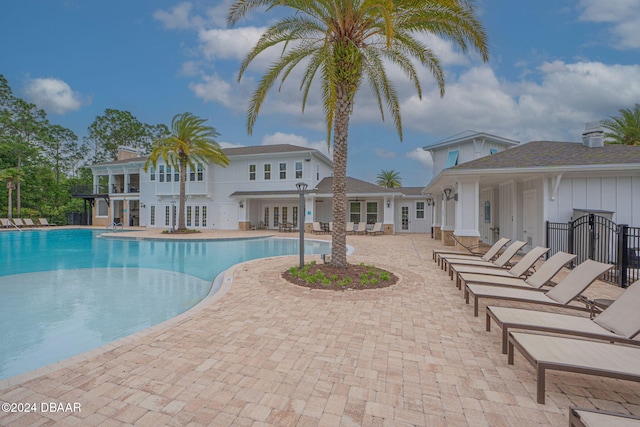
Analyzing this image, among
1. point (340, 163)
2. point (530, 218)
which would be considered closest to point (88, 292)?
point (340, 163)

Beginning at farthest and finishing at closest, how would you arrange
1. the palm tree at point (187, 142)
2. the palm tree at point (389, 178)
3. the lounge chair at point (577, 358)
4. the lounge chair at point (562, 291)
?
the palm tree at point (389, 178)
the palm tree at point (187, 142)
the lounge chair at point (562, 291)
the lounge chair at point (577, 358)

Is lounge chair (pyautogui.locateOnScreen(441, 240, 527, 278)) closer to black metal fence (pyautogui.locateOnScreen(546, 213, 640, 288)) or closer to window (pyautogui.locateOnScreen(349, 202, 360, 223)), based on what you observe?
black metal fence (pyautogui.locateOnScreen(546, 213, 640, 288))

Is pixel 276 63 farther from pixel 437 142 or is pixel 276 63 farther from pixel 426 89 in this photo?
pixel 437 142

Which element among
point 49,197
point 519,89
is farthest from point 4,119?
point 519,89

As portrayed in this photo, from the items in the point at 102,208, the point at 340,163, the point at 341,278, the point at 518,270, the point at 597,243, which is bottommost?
the point at 341,278

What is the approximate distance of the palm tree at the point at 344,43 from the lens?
6832 millimetres

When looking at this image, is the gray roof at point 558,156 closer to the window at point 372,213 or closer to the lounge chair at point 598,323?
the lounge chair at point 598,323

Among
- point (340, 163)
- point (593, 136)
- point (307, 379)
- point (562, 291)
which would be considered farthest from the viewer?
point (593, 136)

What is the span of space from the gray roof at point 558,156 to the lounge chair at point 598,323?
8.10 metres

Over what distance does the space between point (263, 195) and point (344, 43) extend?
17705 mm

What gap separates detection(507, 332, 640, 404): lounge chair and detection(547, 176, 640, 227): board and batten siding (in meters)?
9.14

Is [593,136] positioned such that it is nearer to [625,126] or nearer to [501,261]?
[501,261]

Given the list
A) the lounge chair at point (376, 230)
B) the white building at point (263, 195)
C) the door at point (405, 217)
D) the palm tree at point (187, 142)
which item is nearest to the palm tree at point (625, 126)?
the white building at point (263, 195)

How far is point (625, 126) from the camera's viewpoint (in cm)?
2083
